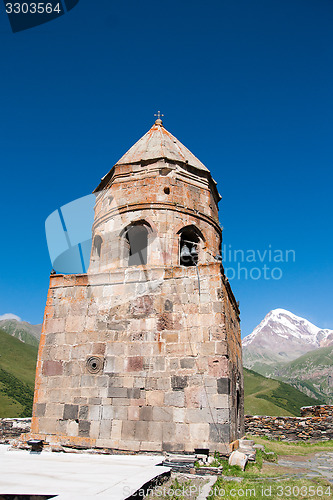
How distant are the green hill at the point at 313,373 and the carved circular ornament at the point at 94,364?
7305 centimetres

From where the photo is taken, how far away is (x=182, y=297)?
23.0 feet

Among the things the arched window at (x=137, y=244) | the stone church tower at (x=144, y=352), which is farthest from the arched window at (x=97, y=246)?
the arched window at (x=137, y=244)

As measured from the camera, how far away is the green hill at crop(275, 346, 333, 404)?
74150 mm

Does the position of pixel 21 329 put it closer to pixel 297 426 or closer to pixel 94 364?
pixel 297 426

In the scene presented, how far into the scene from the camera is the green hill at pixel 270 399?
91.1ft

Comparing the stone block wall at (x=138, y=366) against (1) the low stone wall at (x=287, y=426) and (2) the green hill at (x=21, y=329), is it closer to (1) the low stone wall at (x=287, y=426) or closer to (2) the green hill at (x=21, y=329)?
(1) the low stone wall at (x=287, y=426)

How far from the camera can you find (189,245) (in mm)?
8914

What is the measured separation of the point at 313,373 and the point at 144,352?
9318 centimetres

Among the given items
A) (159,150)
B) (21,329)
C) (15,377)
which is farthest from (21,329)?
(159,150)

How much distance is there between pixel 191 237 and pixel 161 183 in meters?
1.60

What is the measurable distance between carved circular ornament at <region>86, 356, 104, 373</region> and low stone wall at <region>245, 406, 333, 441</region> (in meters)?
8.20

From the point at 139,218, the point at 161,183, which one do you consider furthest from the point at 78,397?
the point at 161,183

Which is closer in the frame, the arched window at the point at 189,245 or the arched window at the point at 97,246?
the arched window at the point at 189,245

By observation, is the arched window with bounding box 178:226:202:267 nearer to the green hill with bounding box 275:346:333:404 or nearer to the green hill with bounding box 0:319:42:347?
the green hill with bounding box 0:319:42:347
